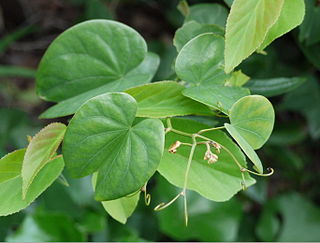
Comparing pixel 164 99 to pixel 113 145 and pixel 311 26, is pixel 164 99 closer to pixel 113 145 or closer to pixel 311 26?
pixel 113 145

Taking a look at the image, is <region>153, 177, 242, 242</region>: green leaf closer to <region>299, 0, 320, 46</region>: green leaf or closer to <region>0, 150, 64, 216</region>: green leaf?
<region>299, 0, 320, 46</region>: green leaf

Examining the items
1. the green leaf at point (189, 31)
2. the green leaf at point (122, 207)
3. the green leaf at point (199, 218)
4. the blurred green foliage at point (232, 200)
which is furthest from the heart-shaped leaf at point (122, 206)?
the green leaf at point (199, 218)

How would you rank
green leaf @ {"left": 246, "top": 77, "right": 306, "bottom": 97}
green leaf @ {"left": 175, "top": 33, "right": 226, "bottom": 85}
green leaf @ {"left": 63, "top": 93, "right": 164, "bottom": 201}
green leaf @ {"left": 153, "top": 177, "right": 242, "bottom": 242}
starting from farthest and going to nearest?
green leaf @ {"left": 153, "top": 177, "right": 242, "bottom": 242} < green leaf @ {"left": 246, "top": 77, "right": 306, "bottom": 97} < green leaf @ {"left": 175, "top": 33, "right": 226, "bottom": 85} < green leaf @ {"left": 63, "top": 93, "right": 164, "bottom": 201}

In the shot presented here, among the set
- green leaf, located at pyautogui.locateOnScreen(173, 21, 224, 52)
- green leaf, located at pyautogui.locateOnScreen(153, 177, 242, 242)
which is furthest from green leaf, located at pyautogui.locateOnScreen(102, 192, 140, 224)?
green leaf, located at pyautogui.locateOnScreen(153, 177, 242, 242)

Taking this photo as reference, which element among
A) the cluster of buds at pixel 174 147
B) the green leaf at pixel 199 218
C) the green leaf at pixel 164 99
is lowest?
the green leaf at pixel 199 218

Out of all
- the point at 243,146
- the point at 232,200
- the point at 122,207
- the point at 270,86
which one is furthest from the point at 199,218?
the point at 243,146

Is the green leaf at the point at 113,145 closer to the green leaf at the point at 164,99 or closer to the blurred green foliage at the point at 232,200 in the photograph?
the green leaf at the point at 164,99

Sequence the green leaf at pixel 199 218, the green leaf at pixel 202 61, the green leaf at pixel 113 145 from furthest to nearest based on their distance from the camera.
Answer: the green leaf at pixel 199 218
the green leaf at pixel 202 61
the green leaf at pixel 113 145
